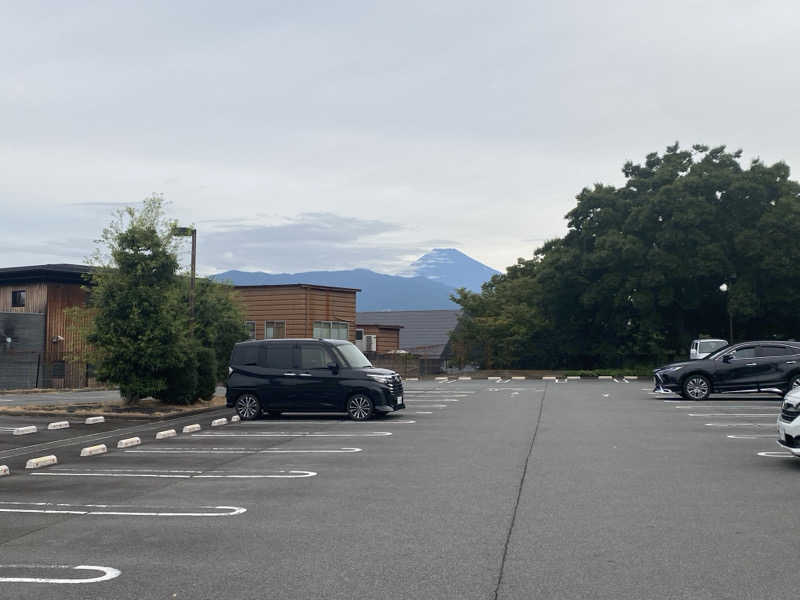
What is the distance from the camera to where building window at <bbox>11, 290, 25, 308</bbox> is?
41344mm

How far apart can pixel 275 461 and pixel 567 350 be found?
41.3 metres

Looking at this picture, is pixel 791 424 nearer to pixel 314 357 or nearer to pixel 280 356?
pixel 314 357

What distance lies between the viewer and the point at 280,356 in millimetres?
20250

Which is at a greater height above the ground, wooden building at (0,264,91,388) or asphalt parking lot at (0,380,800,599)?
wooden building at (0,264,91,388)

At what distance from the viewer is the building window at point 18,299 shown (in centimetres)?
4134

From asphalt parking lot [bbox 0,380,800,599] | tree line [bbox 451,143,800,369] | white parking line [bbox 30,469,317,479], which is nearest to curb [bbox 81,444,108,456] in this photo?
asphalt parking lot [bbox 0,380,800,599]

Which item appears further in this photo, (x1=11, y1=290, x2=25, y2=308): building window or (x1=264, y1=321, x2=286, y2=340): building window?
(x1=264, y1=321, x2=286, y2=340): building window

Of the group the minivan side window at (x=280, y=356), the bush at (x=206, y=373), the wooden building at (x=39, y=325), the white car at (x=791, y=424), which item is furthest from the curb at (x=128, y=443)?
the wooden building at (x=39, y=325)

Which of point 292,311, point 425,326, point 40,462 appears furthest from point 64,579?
point 425,326

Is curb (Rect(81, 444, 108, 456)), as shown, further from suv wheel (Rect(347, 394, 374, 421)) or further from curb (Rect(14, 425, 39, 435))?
suv wheel (Rect(347, 394, 374, 421))

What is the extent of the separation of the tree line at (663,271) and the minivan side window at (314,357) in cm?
2875

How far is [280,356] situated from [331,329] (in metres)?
29.2

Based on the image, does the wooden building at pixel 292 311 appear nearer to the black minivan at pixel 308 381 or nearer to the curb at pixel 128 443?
the black minivan at pixel 308 381

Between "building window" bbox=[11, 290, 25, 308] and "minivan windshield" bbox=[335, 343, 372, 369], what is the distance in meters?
26.5
